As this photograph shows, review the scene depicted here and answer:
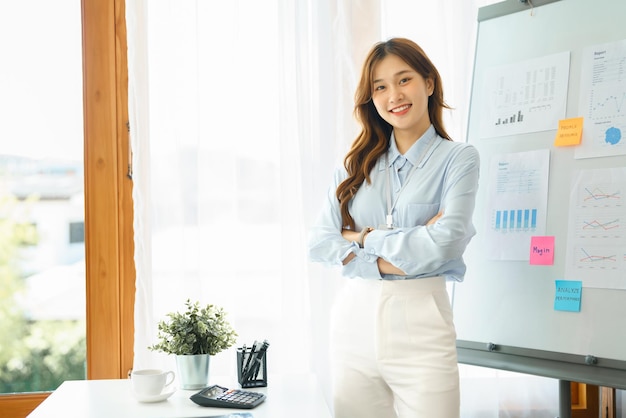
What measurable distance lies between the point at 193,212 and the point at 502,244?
42.2 inches

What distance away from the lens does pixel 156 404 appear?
1.65 m

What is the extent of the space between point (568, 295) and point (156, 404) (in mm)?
1163

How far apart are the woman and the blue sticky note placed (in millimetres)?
308

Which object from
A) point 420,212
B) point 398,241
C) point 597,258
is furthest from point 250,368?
point 597,258

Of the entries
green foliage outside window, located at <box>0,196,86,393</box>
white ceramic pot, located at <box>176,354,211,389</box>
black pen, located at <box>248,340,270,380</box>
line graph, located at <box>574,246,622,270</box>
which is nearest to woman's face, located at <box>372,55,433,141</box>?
line graph, located at <box>574,246,622,270</box>

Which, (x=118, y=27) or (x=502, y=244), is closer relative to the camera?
(x=502, y=244)

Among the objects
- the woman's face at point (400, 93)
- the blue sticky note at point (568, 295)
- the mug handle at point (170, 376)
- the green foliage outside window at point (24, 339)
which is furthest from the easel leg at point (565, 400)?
the green foliage outside window at point (24, 339)

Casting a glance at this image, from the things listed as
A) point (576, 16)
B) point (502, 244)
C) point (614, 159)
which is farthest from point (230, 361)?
point (576, 16)

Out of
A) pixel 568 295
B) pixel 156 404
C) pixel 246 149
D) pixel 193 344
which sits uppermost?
pixel 246 149

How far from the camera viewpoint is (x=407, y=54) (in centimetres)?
188

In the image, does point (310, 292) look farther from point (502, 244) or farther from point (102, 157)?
point (102, 157)

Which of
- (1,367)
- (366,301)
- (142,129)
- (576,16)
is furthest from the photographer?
(1,367)

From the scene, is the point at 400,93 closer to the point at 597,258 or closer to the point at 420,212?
the point at 420,212

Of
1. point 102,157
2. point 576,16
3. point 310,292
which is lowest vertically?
point 310,292
